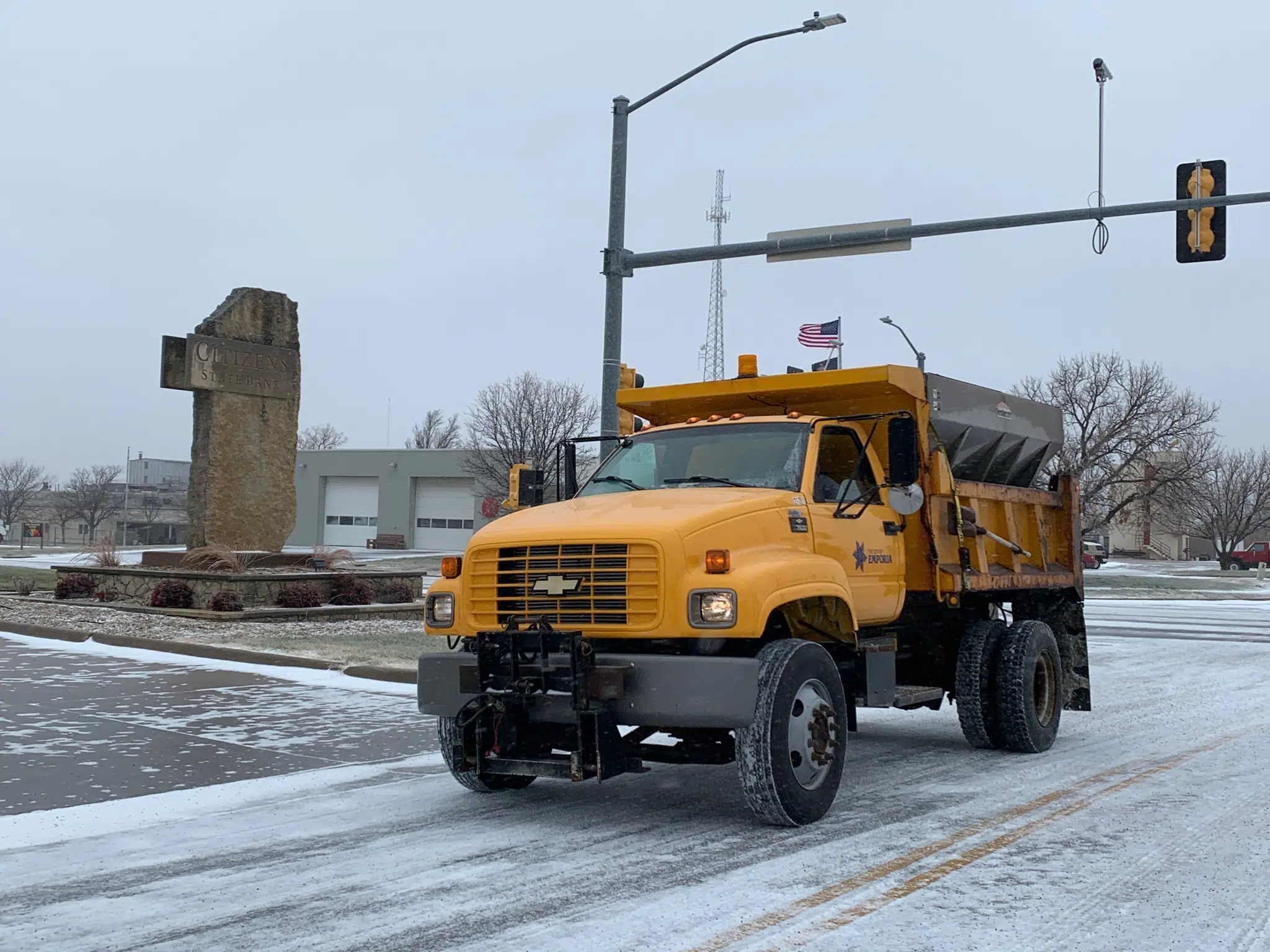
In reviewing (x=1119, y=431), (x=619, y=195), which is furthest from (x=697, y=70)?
(x=1119, y=431)

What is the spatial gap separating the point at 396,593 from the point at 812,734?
14.9m

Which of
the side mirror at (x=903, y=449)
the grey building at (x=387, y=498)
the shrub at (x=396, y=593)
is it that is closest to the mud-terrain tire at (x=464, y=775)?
the side mirror at (x=903, y=449)

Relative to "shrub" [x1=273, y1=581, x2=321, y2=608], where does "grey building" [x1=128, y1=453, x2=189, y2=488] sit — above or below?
above

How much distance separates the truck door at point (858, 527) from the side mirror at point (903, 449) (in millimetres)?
219

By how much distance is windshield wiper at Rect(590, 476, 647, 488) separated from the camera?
8.30 meters

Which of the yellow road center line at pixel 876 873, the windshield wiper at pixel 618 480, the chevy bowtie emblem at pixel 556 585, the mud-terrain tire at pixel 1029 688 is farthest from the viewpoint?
the mud-terrain tire at pixel 1029 688

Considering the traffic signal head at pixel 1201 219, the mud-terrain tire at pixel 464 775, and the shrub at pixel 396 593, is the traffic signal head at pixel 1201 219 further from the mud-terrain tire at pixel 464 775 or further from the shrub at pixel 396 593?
the shrub at pixel 396 593

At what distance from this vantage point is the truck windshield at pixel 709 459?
790cm

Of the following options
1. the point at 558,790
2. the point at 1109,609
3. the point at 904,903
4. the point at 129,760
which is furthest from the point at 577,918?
the point at 1109,609

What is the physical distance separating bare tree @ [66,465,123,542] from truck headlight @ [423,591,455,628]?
7763 centimetres

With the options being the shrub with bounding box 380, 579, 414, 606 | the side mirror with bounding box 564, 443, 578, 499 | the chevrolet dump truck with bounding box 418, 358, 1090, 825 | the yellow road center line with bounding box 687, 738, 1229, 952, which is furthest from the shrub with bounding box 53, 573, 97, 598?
the yellow road center line with bounding box 687, 738, 1229, 952

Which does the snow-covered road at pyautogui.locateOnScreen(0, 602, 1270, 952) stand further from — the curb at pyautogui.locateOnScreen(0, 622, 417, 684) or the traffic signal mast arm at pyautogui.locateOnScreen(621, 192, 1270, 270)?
the traffic signal mast arm at pyautogui.locateOnScreen(621, 192, 1270, 270)

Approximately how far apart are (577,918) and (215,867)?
199 cm

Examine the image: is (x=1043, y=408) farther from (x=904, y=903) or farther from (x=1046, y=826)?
(x=904, y=903)
